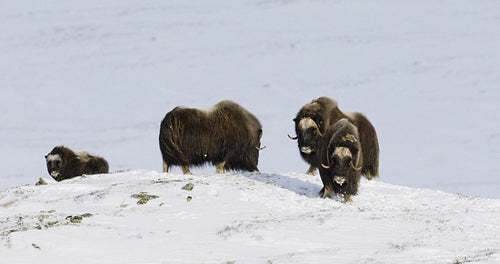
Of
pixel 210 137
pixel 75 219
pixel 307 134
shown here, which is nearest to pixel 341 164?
pixel 307 134

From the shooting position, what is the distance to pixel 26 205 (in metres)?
13.2

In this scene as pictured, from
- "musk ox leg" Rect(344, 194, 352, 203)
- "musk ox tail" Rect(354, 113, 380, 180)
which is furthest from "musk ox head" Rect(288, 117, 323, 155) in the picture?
"musk ox leg" Rect(344, 194, 352, 203)

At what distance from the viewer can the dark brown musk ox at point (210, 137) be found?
16.0 metres

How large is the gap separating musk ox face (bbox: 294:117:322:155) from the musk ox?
620 centimetres

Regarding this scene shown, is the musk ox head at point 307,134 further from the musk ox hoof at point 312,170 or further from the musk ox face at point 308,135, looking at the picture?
the musk ox hoof at point 312,170

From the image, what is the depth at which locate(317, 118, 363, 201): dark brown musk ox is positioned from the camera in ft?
43.7

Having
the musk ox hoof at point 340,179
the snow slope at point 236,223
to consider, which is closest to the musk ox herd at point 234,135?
Result: the snow slope at point 236,223

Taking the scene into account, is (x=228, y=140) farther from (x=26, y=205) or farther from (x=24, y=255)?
(x=24, y=255)

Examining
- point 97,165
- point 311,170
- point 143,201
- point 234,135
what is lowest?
point 97,165

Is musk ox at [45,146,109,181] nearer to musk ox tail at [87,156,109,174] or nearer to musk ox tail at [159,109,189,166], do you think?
musk ox tail at [87,156,109,174]

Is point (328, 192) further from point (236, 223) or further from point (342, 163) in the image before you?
point (236, 223)

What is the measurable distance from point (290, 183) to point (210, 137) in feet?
6.87

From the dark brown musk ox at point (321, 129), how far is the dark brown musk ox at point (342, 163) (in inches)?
65.7

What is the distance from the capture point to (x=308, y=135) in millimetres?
15703
